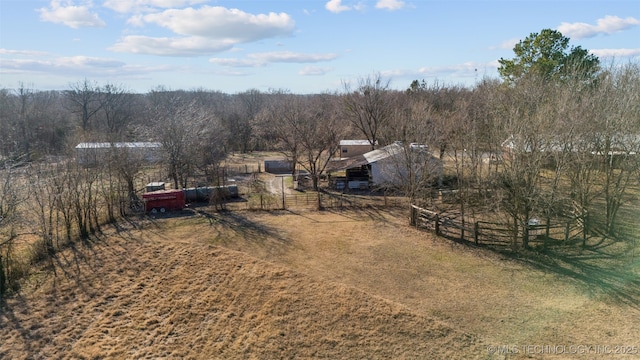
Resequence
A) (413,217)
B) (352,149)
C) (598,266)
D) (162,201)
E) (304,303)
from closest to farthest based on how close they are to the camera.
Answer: (304,303) → (598,266) → (413,217) → (162,201) → (352,149)

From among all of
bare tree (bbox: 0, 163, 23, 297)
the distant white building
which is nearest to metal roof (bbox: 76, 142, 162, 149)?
the distant white building

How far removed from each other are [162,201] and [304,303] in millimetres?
16401

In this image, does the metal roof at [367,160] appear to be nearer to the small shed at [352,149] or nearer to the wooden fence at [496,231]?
the small shed at [352,149]

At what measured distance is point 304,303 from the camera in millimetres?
15195

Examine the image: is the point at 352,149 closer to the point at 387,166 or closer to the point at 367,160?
the point at 367,160

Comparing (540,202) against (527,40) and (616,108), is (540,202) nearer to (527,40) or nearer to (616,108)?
(616,108)

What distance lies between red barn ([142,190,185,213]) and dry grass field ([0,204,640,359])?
5.53 meters

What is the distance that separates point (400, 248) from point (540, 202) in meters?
7.24

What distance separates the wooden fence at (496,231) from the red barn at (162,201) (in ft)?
54.0

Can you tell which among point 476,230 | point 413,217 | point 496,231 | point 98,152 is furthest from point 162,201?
point 496,231

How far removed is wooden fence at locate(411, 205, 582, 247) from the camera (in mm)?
19438

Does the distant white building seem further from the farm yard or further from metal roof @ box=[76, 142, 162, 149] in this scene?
the farm yard

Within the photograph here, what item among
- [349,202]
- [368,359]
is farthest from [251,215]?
[368,359]

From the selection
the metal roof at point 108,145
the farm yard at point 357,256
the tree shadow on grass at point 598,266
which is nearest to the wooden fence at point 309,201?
the farm yard at point 357,256
